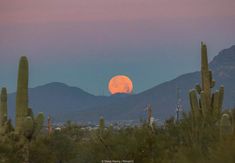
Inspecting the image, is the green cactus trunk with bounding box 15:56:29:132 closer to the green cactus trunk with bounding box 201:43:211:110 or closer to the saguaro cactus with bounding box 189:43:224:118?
the saguaro cactus with bounding box 189:43:224:118

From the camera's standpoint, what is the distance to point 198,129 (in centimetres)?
2891

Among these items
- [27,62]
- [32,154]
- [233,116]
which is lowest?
[32,154]

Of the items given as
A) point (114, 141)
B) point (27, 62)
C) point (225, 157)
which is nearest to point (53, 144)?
point (114, 141)

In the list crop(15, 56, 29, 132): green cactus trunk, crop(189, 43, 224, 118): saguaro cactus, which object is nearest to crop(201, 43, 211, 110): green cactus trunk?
crop(189, 43, 224, 118): saguaro cactus

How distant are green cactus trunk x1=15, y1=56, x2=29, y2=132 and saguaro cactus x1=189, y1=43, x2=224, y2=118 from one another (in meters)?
9.02

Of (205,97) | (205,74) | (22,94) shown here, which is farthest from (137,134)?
(22,94)

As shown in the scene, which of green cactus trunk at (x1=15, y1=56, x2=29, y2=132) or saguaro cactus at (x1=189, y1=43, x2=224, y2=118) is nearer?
green cactus trunk at (x1=15, y1=56, x2=29, y2=132)

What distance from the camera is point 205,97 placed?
32250 millimetres

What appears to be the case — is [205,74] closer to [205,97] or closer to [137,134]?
[205,97]

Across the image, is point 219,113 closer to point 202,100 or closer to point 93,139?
point 202,100

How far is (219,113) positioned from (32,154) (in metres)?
10.3

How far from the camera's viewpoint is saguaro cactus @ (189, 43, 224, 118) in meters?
31.9

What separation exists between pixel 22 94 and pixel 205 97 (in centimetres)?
1004

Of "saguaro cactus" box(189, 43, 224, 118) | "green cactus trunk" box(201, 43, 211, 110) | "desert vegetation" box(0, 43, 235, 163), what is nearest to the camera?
"desert vegetation" box(0, 43, 235, 163)
